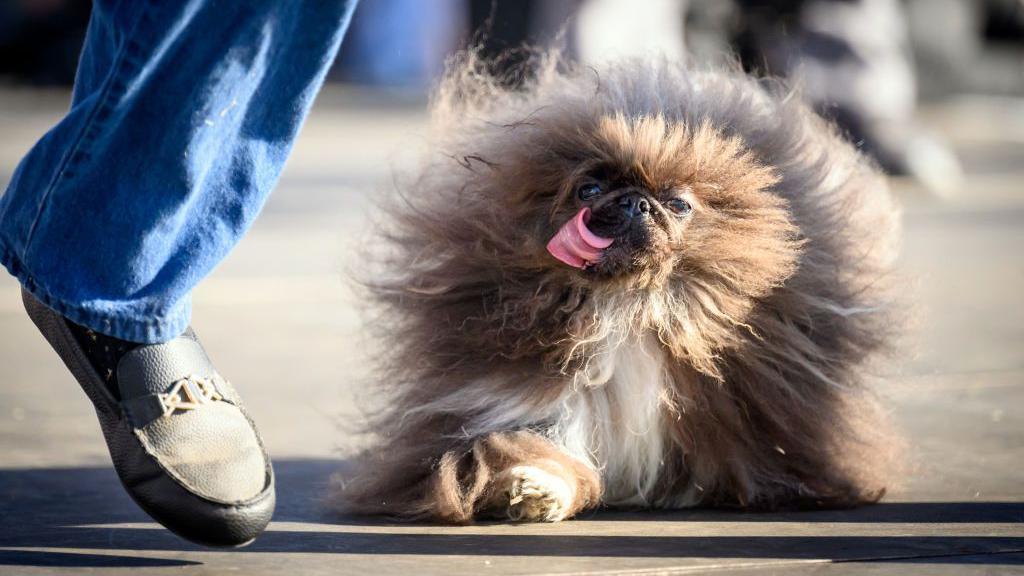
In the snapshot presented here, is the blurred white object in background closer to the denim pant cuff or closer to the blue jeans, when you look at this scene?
the blue jeans

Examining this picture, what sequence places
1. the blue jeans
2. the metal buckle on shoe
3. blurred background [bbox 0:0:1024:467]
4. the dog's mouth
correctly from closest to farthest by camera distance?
the blue jeans
the metal buckle on shoe
the dog's mouth
blurred background [bbox 0:0:1024:467]

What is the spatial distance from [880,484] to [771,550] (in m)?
0.51

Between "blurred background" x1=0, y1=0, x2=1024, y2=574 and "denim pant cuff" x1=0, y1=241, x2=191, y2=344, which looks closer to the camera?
"denim pant cuff" x1=0, y1=241, x2=191, y2=344

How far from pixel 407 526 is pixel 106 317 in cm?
67

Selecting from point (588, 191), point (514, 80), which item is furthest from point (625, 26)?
point (588, 191)

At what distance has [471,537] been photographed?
2459 mm

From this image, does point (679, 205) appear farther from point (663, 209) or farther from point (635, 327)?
point (635, 327)

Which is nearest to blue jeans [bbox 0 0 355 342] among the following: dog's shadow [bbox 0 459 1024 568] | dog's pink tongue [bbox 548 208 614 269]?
dog's shadow [bbox 0 459 1024 568]

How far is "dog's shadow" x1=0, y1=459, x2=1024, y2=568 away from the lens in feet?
7.66

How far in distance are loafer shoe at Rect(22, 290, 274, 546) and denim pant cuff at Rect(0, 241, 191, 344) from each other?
0.10ft

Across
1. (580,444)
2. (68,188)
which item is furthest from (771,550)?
(68,188)

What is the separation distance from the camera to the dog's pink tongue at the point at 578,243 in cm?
254

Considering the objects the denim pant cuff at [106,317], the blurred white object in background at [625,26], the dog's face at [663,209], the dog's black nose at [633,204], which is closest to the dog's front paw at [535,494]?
the dog's face at [663,209]

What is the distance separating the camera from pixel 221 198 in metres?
2.33
